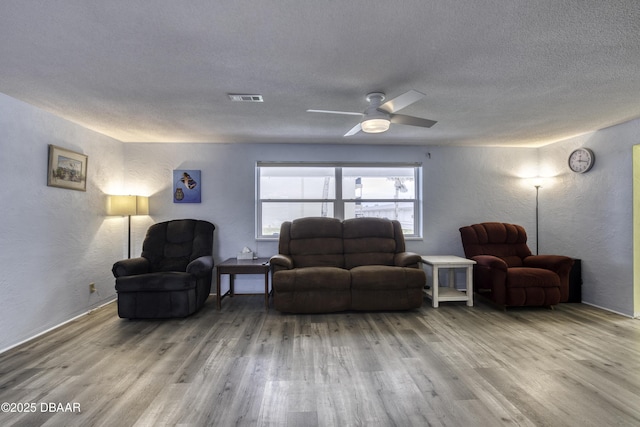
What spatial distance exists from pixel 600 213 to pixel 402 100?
337cm

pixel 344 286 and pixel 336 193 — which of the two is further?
pixel 336 193

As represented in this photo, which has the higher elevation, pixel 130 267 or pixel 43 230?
pixel 43 230

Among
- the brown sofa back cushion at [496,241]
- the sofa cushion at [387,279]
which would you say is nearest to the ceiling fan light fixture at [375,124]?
the sofa cushion at [387,279]

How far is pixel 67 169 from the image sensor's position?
3158 millimetres

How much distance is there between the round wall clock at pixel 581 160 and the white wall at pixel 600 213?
66 mm

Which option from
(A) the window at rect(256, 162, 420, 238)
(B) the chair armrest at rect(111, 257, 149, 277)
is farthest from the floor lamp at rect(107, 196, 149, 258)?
(A) the window at rect(256, 162, 420, 238)

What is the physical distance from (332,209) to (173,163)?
2489 mm

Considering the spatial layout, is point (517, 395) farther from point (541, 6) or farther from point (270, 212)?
point (270, 212)

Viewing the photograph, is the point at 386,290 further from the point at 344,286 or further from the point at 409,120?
the point at 409,120

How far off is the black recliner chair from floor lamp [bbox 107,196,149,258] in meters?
0.29

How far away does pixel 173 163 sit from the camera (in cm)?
427

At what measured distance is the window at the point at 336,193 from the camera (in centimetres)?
448

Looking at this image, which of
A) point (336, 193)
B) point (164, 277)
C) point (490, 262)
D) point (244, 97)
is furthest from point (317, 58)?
point (490, 262)

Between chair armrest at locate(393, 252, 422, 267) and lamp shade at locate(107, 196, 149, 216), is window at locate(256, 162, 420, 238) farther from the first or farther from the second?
lamp shade at locate(107, 196, 149, 216)
